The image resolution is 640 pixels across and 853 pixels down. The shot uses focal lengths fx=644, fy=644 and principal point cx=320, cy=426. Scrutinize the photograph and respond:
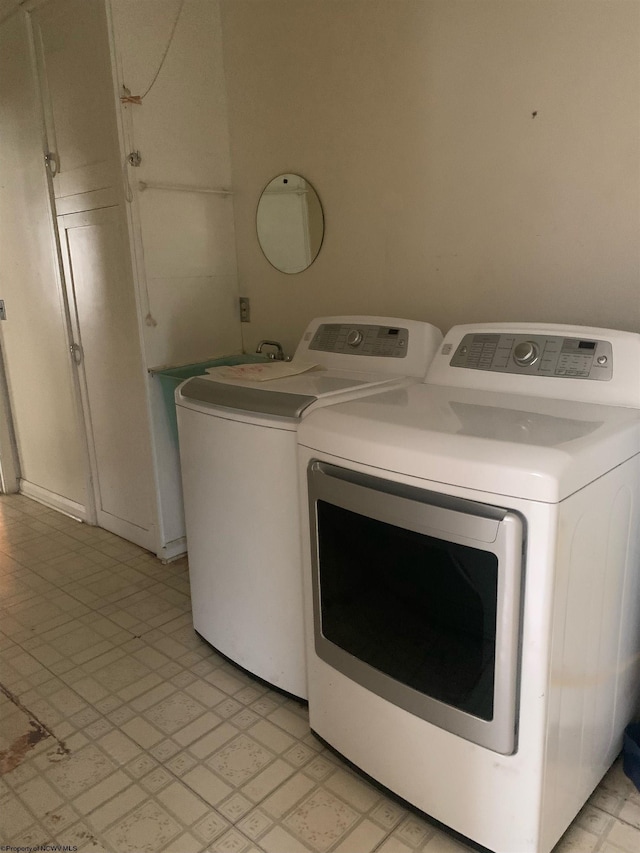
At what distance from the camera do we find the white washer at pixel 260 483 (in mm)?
1664

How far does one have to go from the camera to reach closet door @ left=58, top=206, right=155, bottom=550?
2545 mm

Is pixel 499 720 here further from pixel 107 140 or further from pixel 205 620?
pixel 107 140

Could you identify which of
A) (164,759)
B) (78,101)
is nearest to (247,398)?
(164,759)

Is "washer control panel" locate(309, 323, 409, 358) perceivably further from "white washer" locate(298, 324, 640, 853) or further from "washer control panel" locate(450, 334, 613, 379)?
"white washer" locate(298, 324, 640, 853)

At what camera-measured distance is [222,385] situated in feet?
5.91

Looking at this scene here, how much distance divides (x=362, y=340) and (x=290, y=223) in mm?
720

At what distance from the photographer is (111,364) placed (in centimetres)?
273

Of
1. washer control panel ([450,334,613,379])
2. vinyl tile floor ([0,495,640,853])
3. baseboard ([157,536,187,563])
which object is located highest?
washer control panel ([450,334,613,379])

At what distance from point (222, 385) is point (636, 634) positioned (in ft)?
4.01

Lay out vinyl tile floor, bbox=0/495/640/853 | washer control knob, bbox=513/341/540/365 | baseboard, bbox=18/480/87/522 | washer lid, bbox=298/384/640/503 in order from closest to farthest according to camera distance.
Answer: washer lid, bbox=298/384/640/503 → vinyl tile floor, bbox=0/495/640/853 → washer control knob, bbox=513/341/540/365 → baseboard, bbox=18/480/87/522

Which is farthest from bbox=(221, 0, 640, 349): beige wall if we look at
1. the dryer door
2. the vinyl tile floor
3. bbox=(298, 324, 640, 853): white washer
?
the vinyl tile floor

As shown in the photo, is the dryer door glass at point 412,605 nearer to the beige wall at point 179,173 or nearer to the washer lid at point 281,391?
the washer lid at point 281,391

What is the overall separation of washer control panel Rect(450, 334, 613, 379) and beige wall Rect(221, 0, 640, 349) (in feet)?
0.83

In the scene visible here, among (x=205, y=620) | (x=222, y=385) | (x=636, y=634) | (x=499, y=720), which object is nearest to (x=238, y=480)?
(x=222, y=385)
